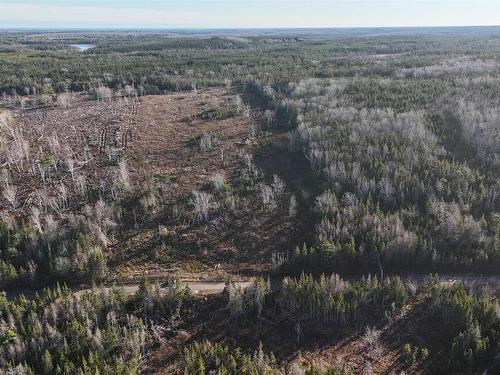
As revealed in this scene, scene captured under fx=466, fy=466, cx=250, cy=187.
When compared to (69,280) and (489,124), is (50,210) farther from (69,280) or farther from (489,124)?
(489,124)

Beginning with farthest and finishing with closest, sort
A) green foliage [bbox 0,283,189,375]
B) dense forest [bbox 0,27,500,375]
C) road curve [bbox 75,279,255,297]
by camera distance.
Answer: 1. road curve [bbox 75,279,255,297]
2. dense forest [bbox 0,27,500,375]
3. green foliage [bbox 0,283,189,375]

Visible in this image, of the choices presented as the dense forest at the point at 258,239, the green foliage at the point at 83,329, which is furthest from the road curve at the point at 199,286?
the green foliage at the point at 83,329

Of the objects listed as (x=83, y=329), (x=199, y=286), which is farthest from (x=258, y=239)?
(x=83, y=329)

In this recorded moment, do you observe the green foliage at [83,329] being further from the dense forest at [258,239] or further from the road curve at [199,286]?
the road curve at [199,286]

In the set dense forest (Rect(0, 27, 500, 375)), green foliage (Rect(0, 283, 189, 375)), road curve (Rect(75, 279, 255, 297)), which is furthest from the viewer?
road curve (Rect(75, 279, 255, 297))

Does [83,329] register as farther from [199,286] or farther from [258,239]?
[258,239]

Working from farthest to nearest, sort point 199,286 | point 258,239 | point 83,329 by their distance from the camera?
1. point 258,239
2. point 199,286
3. point 83,329

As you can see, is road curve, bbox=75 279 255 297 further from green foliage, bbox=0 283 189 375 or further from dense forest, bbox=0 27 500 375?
green foliage, bbox=0 283 189 375

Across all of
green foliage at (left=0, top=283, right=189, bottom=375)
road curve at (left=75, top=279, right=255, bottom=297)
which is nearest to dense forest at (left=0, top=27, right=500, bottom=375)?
green foliage at (left=0, top=283, right=189, bottom=375)

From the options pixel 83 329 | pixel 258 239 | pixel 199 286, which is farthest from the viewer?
pixel 258 239
